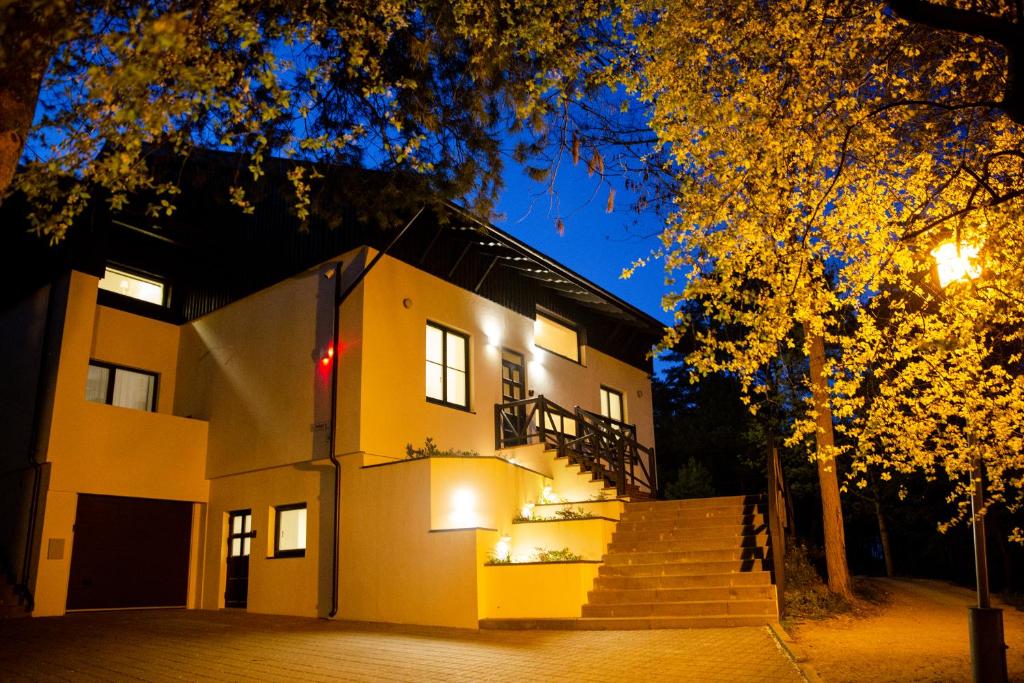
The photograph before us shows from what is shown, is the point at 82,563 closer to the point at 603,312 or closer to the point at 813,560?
the point at 603,312

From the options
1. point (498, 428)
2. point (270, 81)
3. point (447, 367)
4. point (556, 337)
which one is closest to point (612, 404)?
point (556, 337)

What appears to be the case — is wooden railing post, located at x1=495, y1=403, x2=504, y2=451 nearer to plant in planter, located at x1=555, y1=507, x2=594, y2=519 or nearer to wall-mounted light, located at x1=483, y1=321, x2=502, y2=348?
wall-mounted light, located at x1=483, y1=321, x2=502, y2=348

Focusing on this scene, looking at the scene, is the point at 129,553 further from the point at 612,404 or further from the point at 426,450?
the point at 612,404

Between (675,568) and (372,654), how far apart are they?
4971 millimetres

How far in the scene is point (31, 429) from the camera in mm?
13227

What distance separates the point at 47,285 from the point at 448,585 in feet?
30.9

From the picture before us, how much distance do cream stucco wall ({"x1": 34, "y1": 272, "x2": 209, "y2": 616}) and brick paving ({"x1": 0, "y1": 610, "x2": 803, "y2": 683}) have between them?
7.33 ft

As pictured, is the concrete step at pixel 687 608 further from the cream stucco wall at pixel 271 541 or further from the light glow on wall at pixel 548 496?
the cream stucco wall at pixel 271 541

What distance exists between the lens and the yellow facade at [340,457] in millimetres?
11062

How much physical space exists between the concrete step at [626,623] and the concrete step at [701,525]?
2454 mm

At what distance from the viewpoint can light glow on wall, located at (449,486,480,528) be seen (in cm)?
1143

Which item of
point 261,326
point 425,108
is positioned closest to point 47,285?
point 261,326

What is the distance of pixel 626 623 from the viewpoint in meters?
9.88

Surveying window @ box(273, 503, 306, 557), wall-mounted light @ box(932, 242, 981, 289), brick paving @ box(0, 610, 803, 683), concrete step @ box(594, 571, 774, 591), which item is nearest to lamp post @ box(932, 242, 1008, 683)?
wall-mounted light @ box(932, 242, 981, 289)
